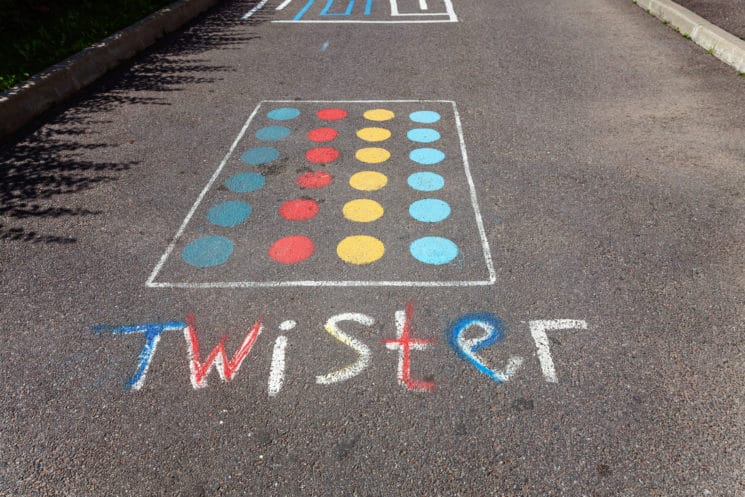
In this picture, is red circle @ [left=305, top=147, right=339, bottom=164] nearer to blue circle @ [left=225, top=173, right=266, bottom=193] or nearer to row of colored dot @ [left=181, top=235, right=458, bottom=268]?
blue circle @ [left=225, top=173, right=266, bottom=193]

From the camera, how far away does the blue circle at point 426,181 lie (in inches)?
196

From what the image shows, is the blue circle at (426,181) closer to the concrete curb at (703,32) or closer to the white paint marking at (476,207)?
the white paint marking at (476,207)

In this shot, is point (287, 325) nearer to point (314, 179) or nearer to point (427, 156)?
point (314, 179)

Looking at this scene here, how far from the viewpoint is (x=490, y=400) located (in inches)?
119

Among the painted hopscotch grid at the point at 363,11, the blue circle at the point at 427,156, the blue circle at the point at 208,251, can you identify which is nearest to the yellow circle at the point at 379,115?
the blue circle at the point at 427,156

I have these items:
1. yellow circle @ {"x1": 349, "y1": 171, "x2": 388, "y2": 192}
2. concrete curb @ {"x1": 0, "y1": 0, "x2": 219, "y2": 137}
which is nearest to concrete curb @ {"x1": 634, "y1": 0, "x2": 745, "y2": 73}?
yellow circle @ {"x1": 349, "y1": 171, "x2": 388, "y2": 192}

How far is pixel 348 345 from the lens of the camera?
3.39 meters

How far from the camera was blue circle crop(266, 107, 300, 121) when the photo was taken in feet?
20.9

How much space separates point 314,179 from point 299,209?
0.56 m

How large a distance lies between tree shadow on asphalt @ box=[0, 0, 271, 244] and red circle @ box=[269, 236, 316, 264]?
6.04 ft

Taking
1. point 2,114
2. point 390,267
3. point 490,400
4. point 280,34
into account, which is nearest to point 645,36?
point 280,34

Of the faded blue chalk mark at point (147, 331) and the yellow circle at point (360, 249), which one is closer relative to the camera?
the faded blue chalk mark at point (147, 331)

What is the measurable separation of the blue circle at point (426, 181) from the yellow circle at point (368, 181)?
277 mm

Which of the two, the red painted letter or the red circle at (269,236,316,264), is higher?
the red circle at (269,236,316,264)
